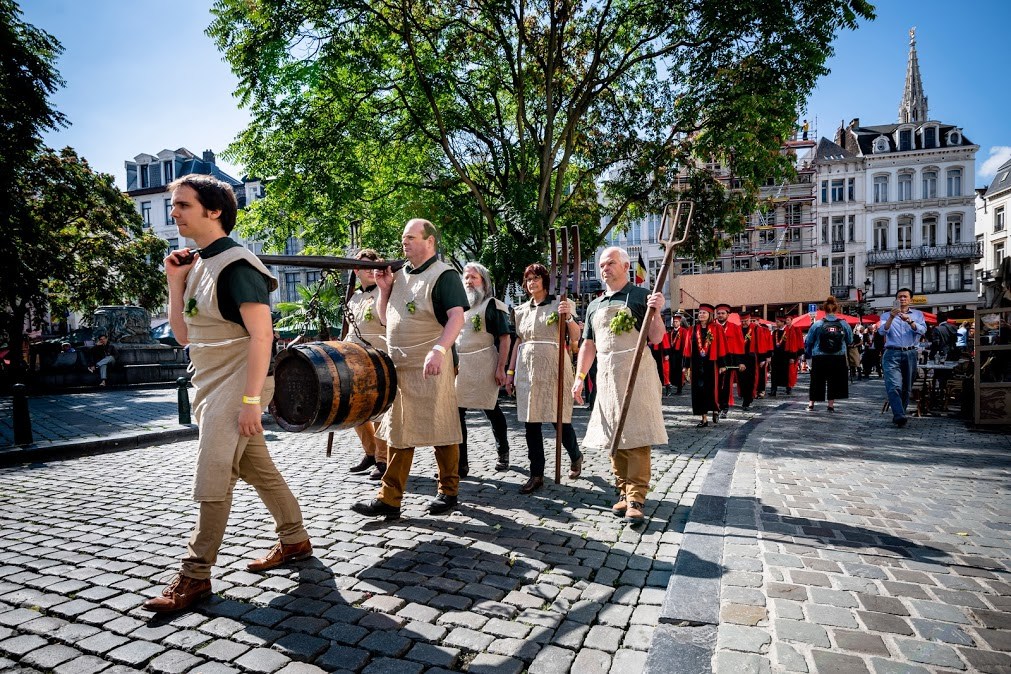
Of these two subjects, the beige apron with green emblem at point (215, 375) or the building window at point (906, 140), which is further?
the building window at point (906, 140)

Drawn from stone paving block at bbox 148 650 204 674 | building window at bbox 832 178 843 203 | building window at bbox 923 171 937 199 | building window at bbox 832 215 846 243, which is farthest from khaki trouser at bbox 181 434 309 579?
building window at bbox 923 171 937 199

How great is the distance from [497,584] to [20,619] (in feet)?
7.78

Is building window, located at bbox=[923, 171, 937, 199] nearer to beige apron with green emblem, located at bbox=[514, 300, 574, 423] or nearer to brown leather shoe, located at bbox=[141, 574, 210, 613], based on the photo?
beige apron with green emblem, located at bbox=[514, 300, 574, 423]

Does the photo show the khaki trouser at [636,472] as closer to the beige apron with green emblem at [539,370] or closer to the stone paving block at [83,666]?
the beige apron with green emblem at [539,370]

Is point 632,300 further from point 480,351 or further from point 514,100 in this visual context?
point 514,100

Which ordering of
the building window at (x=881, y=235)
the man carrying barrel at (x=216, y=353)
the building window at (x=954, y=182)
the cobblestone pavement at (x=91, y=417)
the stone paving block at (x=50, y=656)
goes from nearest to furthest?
the stone paving block at (x=50, y=656)
the man carrying barrel at (x=216, y=353)
the cobblestone pavement at (x=91, y=417)
the building window at (x=954, y=182)
the building window at (x=881, y=235)

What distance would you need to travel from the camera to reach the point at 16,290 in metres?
18.3

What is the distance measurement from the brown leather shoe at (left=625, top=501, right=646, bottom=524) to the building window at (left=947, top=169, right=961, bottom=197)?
5946 centimetres

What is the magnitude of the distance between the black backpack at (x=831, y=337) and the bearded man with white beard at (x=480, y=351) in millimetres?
7755

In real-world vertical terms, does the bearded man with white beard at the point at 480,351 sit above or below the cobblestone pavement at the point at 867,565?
above

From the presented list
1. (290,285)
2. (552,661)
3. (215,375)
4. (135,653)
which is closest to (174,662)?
(135,653)

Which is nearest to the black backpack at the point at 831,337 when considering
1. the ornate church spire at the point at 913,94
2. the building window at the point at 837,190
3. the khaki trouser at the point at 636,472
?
the khaki trouser at the point at 636,472

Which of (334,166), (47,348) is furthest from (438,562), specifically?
(47,348)

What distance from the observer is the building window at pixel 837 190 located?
50719mm
